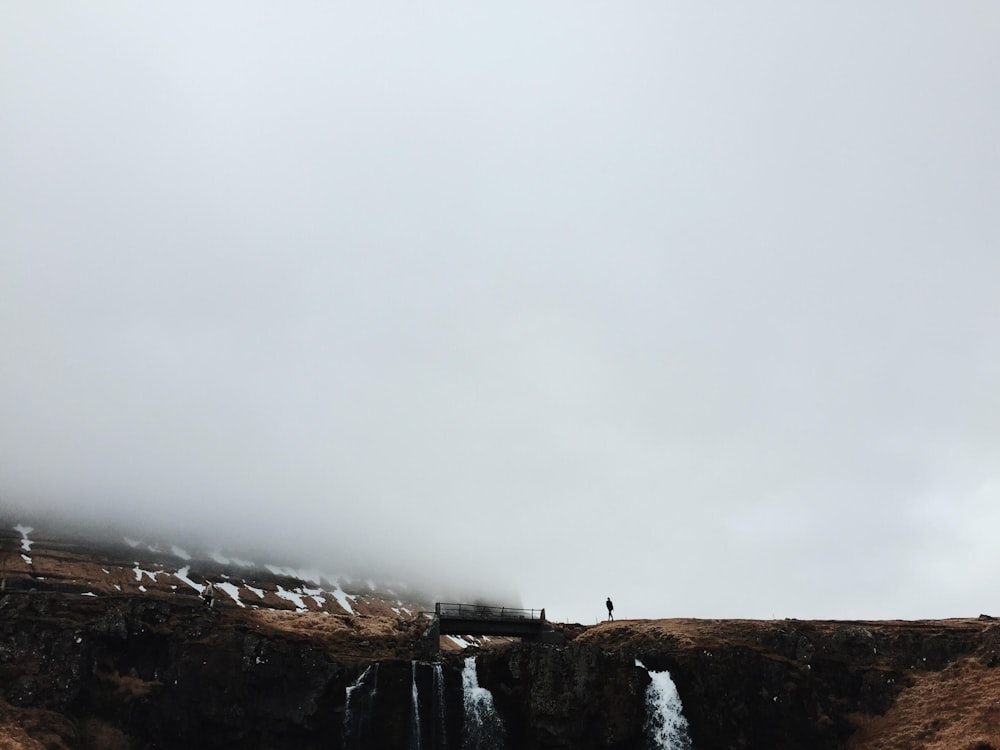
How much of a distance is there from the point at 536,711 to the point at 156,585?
9971 cm

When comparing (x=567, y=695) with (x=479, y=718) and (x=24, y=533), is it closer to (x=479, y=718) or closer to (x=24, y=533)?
(x=479, y=718)

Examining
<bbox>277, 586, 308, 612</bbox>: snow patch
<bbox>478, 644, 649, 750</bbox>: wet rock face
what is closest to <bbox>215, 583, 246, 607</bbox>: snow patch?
<bbox>277, 586, 308, 612</bbox>: snow patch

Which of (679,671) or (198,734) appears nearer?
(198,734)

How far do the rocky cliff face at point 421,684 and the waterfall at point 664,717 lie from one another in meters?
0.94

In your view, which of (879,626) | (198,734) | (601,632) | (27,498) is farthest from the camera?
(27,498)

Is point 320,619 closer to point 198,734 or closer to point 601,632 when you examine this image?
point 198,734

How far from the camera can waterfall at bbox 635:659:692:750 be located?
73.4 m

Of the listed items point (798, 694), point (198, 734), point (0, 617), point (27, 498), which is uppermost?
point (27, 498)

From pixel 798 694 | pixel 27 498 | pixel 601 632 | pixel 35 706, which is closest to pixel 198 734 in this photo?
pixel 35 706

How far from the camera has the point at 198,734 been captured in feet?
232

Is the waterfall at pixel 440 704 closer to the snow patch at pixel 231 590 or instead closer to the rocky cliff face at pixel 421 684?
the rocky cliff face at pixel 421 684

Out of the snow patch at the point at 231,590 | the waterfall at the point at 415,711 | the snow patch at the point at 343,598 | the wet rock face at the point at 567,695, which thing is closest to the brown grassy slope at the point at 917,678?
the wet rock face at the point at 567,695

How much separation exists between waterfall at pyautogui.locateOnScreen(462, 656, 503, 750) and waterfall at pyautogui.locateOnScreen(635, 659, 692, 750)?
14.7 metres

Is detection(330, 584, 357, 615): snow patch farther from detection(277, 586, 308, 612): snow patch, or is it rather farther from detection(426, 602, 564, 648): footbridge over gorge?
detection(426, 602, 564, 648): footbridge over gorge
